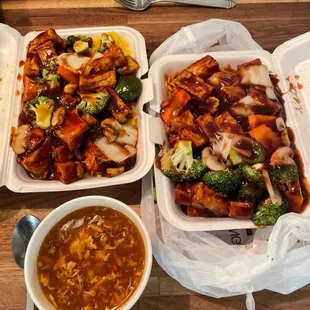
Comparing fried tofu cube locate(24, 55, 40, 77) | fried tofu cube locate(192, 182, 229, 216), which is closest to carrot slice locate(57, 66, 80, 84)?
fried tofu cube locate(24, 55, 40, 77)

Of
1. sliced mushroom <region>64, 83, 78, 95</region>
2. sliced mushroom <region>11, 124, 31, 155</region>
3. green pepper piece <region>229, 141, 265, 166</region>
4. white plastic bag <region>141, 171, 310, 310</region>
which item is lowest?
Result: white plastic bag <region>141, 171, 310, 310</region>

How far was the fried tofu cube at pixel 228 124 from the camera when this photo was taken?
1707mm

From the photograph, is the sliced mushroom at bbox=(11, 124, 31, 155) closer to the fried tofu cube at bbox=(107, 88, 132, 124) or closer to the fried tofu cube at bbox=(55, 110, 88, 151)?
the fried tofu cube at bbox=(55, 110, 88, 151)

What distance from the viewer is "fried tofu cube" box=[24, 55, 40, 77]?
1886 millimetres

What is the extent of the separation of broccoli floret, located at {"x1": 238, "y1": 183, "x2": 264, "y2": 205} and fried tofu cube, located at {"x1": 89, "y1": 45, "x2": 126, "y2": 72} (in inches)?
31.9

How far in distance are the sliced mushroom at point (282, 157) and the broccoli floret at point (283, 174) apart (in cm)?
2

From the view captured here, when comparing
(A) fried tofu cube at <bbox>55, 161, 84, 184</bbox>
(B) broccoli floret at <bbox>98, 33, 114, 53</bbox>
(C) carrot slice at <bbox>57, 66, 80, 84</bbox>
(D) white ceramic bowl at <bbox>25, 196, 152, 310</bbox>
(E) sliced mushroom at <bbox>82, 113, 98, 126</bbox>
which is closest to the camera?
(D) white ceramic bowl at <bbox>25, 196, 152, 310</bbox>

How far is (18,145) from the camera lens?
67.0 inches

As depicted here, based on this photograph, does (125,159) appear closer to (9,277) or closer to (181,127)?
(181,127)

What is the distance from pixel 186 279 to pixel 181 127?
63cm

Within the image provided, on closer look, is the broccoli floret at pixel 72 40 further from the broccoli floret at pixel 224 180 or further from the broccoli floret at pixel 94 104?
the broccoli floret at pixel 224 180

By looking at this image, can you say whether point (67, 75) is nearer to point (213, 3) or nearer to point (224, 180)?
point (224, 180)

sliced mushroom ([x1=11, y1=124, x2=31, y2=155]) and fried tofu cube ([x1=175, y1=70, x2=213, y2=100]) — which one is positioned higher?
fried tofu cube ([x1=175, y1=70, x2=213, y2=100])

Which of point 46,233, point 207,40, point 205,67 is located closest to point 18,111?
point 46,233
